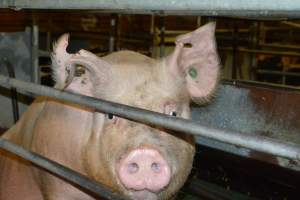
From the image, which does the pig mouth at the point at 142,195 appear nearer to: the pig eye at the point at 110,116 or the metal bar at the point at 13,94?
the pig eye at the point at 110,116

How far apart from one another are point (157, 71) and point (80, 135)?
504mm

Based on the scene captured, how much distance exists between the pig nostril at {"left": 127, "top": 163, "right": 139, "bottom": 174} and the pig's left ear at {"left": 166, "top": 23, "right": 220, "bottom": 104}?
522 millimetres

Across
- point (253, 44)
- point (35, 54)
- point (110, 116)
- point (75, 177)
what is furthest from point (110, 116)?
point (253, 44)

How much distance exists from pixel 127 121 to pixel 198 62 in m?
0.43

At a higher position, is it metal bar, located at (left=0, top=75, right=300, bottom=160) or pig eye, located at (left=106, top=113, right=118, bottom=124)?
metal bar, located at (left=0, top=75, right=300, bottom=160)

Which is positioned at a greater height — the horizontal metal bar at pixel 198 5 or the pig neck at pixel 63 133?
the horizontal metal bar at pixel 198 5

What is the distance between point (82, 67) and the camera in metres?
2.02

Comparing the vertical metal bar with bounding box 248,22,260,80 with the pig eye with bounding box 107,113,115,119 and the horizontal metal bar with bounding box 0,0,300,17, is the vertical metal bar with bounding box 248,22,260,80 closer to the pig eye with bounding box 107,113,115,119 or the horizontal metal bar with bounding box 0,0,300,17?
the pig eye with bounding box 107,113,115,119

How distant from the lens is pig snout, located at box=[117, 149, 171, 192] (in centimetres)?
163

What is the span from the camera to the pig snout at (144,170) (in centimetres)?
163

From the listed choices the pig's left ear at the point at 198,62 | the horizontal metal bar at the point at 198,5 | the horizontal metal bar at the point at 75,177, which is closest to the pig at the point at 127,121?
the pig's left ear at the point at 198,62

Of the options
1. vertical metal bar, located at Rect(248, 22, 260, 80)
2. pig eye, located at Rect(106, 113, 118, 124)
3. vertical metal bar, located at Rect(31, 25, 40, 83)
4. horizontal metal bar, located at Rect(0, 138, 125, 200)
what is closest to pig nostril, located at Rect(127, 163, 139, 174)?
horizontal metal bar, located at Rect(0, 138, 125, 200)

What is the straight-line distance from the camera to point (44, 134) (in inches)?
94.3

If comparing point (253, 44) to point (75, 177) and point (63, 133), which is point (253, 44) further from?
point (75, 177)
